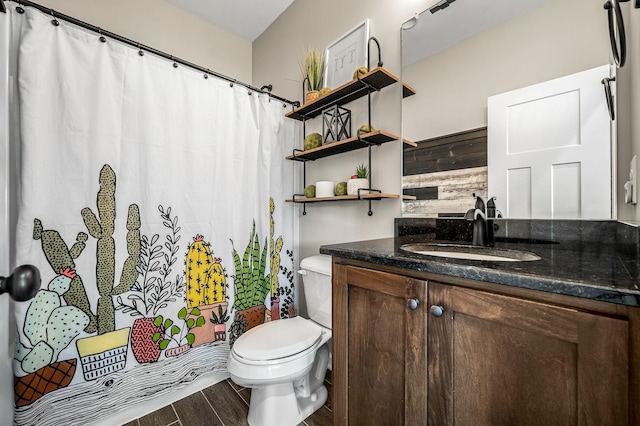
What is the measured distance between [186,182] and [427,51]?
1475mm

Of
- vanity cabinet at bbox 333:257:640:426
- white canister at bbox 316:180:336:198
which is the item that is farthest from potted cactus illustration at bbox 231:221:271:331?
vanity cabinet at bbox 333:257:640:426

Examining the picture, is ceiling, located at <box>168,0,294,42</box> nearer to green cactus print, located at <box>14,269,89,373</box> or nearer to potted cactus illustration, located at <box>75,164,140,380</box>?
potted cactus illustration, located at <box>75,164,140,380</box>

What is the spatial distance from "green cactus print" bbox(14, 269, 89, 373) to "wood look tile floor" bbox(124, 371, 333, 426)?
0.54 metres

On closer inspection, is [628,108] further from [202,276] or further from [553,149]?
[202,276]

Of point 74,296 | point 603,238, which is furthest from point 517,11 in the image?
point 74,296

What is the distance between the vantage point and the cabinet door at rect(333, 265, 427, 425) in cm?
78

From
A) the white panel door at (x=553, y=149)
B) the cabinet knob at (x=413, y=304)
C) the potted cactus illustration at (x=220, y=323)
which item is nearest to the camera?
the cabinet knob at (x=413, y=304)

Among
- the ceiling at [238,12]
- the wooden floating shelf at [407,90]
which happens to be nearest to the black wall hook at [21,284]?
the wooden floating shelf at [407,90]

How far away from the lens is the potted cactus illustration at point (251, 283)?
177 cm

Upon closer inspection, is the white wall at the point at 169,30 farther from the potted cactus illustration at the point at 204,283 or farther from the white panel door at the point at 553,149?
the white panel door at the point at 553,149

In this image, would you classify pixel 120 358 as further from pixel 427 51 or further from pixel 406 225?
pixel 427 51

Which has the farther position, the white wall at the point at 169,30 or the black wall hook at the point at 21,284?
the white wall at the point at 169,30

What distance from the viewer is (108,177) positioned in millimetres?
1347

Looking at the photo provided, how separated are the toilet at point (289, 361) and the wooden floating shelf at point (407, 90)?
1.00m
